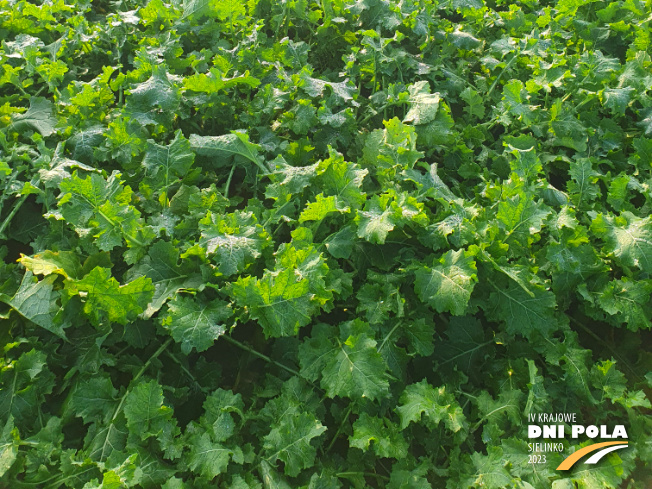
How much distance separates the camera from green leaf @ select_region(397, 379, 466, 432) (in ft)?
6.83

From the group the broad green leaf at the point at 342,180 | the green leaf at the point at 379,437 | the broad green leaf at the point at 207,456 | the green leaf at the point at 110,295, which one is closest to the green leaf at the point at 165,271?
the green leaf at the point at 110,295

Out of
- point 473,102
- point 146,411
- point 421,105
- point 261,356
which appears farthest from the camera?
point 473,102

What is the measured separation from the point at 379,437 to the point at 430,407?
240 mm

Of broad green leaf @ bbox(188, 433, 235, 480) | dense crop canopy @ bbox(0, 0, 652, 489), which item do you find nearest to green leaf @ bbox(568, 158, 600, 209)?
dense crop canopy @ bbox(0, 0, 652, 489)

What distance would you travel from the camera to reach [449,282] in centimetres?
225

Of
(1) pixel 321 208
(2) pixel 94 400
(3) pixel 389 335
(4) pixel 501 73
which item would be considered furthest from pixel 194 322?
(4) pixel 501 73

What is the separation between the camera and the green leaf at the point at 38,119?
309 cm

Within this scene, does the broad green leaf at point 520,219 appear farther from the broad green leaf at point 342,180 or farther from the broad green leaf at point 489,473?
the broad green leaf at point 489,473

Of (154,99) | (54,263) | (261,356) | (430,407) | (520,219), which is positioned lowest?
(261,356)

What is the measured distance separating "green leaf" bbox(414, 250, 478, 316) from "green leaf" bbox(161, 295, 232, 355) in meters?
0.87

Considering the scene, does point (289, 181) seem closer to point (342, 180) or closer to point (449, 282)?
point (342, 180)

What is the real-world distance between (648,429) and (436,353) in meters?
0.97

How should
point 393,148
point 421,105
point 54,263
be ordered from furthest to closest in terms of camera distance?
point 421,105 → point 393,148 → point 54,263

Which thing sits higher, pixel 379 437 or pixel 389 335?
pixel 389 335
